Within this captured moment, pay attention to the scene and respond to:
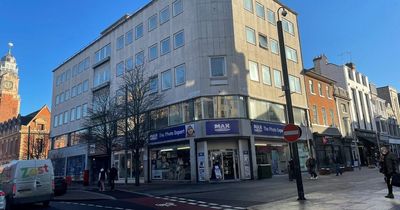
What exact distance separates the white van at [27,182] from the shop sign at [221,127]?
1359 centimetres

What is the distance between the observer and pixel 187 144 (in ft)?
94.2

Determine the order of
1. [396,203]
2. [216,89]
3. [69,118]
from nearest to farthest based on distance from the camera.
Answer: [396,203], [216,89], [69,118]

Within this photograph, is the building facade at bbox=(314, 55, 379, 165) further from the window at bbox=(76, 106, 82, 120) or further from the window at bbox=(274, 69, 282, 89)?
the window at bbox=(76, 106, 82, 120)

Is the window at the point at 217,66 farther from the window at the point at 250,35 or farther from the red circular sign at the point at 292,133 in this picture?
the red circular sign at the point at 292,133

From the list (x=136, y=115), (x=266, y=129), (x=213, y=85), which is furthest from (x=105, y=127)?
(x=266, y=129)

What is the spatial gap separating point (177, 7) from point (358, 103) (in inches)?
1277

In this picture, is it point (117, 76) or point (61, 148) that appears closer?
point (117, 76)

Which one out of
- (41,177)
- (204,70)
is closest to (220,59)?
(204,70)

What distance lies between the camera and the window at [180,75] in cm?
3016

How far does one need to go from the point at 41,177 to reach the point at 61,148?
37.0 metres

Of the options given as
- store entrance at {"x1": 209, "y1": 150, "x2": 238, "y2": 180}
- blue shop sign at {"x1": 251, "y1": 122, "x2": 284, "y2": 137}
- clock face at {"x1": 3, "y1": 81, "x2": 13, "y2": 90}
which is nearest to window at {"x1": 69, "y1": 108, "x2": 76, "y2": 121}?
store entrance at {"x1": 209, "y1": 150, "x2": 238, "y2": 180}

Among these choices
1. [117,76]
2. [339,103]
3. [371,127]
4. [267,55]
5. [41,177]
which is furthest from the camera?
[371,127]

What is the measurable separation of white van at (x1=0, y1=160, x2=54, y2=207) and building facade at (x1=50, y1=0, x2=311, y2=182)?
44.6 ft

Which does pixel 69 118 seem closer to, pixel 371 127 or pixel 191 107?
pixel 191 107
